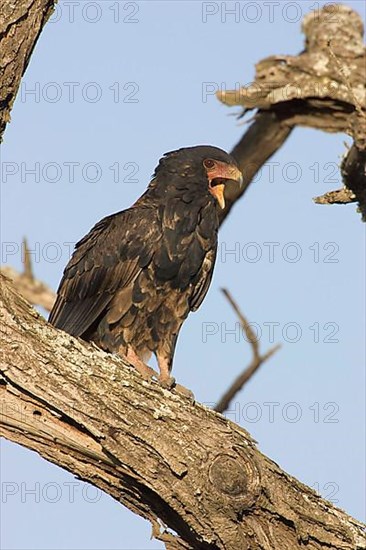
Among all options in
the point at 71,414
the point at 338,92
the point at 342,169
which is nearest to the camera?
the point at 71,414

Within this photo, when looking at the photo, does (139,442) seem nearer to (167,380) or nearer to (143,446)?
(143,446)

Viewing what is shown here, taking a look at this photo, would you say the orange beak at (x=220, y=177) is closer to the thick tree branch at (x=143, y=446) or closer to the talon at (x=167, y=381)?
the talon at (x=167, y=381)

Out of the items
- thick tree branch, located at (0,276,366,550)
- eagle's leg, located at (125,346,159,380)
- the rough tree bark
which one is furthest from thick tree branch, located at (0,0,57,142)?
eagle's leg, located at (125,346,159,380)

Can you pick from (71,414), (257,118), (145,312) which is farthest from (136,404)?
(257,118)

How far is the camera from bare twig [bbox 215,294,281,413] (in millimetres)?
6188

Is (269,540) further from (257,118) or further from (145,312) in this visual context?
(257,118)

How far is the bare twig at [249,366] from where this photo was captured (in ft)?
20.3

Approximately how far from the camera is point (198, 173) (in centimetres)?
636

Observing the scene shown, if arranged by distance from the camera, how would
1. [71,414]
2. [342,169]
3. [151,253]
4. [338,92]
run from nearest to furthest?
[71,414] < [342,169] < [151,253] < [338,92]

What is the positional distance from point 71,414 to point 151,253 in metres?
2.12

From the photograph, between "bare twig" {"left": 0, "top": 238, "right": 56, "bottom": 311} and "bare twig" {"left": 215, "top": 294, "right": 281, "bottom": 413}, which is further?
"bare twig" {"left": 0, "top": 238, "right": 56, "bottom": 311}

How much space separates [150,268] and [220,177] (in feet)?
2.48

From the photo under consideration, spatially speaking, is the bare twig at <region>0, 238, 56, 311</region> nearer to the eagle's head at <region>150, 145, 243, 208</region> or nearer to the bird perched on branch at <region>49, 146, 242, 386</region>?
the bird perched on branch at <region>49, 146, 242, 386</region>

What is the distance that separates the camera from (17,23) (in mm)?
4176
